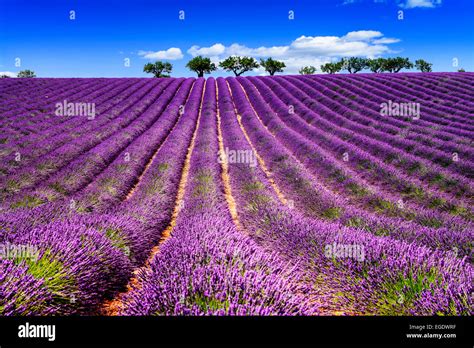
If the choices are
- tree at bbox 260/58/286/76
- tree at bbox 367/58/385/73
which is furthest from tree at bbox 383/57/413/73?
tree at bbox 260/58/286/76

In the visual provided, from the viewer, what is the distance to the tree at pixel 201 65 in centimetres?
4981

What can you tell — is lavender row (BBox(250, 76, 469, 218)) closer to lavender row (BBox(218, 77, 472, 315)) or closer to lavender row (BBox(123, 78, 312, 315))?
lavender row (BBox(218, 77, 472, 315))

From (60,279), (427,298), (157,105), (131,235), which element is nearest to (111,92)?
(157,105)

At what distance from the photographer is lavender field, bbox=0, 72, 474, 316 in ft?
7.41

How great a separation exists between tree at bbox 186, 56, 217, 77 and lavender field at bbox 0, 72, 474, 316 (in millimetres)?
33102

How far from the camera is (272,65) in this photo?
5056 centimetres

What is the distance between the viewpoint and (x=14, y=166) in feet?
26.5

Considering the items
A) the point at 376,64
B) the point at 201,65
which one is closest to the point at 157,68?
the point at 201,65

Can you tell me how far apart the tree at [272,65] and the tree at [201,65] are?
845 centimetres

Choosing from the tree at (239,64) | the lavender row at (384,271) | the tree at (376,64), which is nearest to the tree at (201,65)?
the tree at (239,64)
